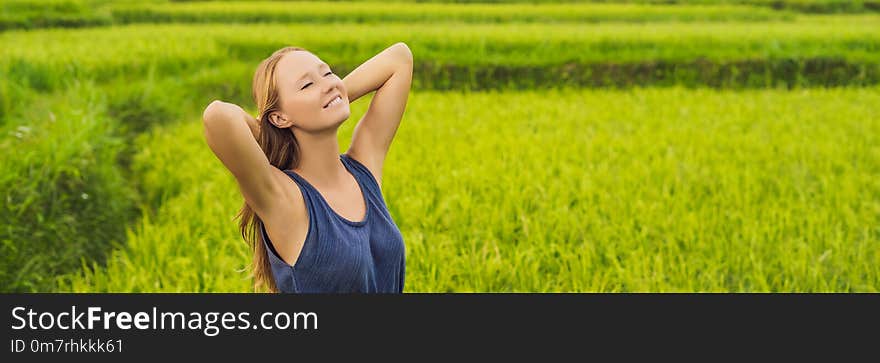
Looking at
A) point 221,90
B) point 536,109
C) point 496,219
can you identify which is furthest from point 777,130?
point 221,90

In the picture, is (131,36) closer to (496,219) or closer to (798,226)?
(496,219)

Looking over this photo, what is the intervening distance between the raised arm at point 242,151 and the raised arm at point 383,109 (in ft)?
0.71

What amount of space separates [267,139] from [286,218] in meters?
0.11

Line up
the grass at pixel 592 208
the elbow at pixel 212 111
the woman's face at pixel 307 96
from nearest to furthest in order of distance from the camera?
the elbow at pixel 212 111, the woman's face at pixel 307 96, the grass at pixel 592 208

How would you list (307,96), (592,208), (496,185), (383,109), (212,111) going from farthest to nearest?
1. (496,185)
2. (592,208)
3. (383,109)
4. (307,96)
5. (212,111)

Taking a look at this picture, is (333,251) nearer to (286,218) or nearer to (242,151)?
→ (286,218)

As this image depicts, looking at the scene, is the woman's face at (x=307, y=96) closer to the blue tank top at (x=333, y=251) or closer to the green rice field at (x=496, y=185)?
the blue tank top at (x=333, y=251)

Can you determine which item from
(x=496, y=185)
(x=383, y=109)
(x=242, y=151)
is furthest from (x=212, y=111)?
(x=496, y=185)

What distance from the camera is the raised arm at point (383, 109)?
47.3 inches

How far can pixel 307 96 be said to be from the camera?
3.34 feet

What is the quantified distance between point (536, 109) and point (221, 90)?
2.99m

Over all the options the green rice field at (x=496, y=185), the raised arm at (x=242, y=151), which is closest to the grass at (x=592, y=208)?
the green rice field at (x=496, y=185)

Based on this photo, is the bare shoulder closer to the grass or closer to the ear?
the ear

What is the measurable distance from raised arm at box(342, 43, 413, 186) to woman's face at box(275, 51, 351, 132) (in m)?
0.17
